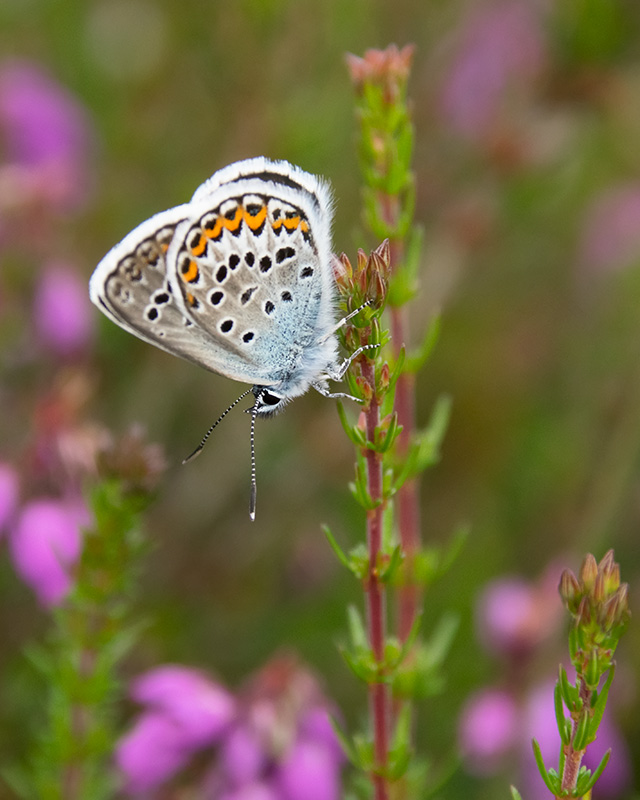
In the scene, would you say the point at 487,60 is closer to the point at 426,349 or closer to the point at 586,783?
the point at 426,349

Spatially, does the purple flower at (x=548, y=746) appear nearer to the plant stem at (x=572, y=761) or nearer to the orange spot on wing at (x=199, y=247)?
the plant stem at (x=572, y=761)

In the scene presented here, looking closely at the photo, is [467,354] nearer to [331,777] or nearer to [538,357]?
[538,357]

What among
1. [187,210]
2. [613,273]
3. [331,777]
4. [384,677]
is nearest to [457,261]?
[613,273]

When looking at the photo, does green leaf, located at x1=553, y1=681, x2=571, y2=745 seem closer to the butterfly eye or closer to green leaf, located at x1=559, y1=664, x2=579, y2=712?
green leaf, located at x1=559, y1=664, x2=579, y2=712

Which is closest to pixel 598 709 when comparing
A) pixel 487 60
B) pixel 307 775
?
pixel 307 775

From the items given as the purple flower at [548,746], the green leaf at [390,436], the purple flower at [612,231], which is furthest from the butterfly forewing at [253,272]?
the purple flower at [612,231]

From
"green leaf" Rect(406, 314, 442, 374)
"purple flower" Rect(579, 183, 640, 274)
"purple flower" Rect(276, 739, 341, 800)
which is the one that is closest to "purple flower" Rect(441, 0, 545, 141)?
"purple flower" Rect(579, 183, 640, 274)
